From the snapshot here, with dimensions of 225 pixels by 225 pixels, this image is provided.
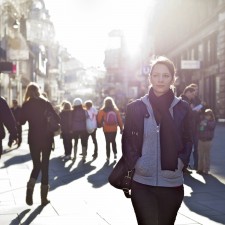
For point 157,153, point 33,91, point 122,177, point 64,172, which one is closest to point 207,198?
point 33,91

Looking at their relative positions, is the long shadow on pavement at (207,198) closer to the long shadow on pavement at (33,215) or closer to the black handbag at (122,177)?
the long shadow on pavement at (33,215)

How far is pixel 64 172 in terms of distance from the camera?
1076 centimetres

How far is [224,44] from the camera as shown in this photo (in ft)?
100

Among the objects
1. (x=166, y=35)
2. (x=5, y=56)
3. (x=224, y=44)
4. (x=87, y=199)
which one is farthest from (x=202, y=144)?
(x=166, y=35)

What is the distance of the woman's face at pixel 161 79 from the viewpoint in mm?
3648

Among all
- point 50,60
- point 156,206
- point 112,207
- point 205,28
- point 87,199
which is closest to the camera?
point 156,206

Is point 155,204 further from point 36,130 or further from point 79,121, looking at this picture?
point 79,121

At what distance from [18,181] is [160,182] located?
21.0 feet

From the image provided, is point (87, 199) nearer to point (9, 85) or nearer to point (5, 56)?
→ point (5, 56)

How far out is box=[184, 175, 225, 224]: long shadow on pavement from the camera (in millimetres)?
6500

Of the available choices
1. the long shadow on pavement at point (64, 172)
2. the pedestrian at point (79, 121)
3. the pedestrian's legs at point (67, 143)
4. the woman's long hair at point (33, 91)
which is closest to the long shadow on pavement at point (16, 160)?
the long shadow on pavement at point (64, 172)

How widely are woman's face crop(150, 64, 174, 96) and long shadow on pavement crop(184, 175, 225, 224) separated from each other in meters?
2.94

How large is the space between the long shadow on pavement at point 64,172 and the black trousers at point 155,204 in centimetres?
534

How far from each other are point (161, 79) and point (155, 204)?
92 cm
